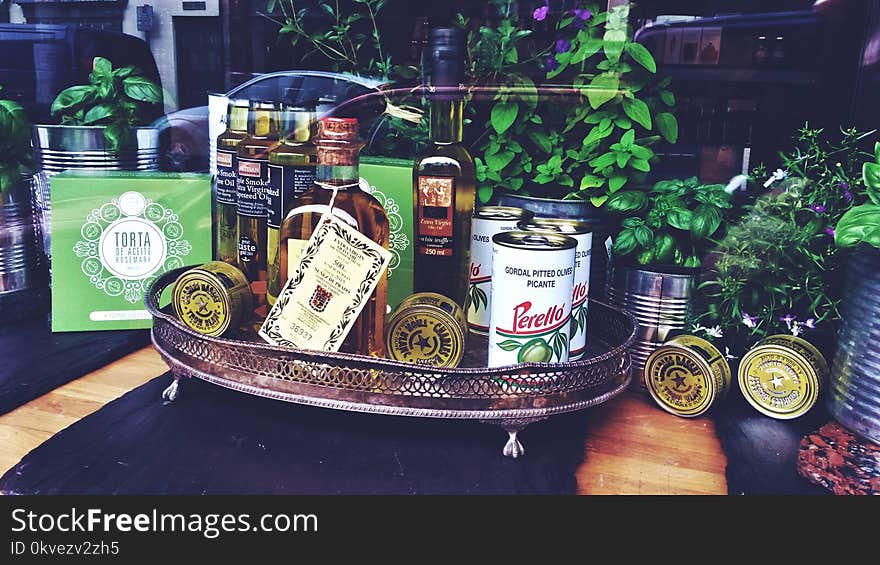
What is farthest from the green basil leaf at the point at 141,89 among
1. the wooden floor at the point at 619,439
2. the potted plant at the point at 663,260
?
the potted plant at the point at 663,260

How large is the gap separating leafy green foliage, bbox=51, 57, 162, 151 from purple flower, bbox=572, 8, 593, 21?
0.77m

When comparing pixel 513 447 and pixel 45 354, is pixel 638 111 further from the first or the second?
pixel 45 354

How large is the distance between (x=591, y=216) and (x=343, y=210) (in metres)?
0.46

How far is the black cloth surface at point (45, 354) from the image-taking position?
1030mm

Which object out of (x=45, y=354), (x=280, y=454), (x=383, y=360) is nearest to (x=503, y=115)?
(x=383, y=360)

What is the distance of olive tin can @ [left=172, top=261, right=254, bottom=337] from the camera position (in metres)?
0.98

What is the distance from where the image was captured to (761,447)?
3.04 ft

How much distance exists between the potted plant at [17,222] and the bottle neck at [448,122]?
749mm

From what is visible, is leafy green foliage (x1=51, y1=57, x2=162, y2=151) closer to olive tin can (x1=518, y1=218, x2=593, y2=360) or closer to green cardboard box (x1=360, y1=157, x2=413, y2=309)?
green cardboard box (x1=360, y1=157, x2=413, y2=309)

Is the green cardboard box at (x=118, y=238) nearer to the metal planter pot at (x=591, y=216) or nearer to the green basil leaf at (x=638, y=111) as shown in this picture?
the metal planter pot at (x=591, y=216)

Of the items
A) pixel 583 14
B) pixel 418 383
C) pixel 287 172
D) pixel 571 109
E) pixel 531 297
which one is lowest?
pixel 418 383

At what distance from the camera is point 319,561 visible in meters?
0.80

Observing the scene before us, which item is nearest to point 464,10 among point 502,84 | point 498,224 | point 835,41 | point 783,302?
point 502,84

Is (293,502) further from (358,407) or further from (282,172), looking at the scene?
(282,172)
